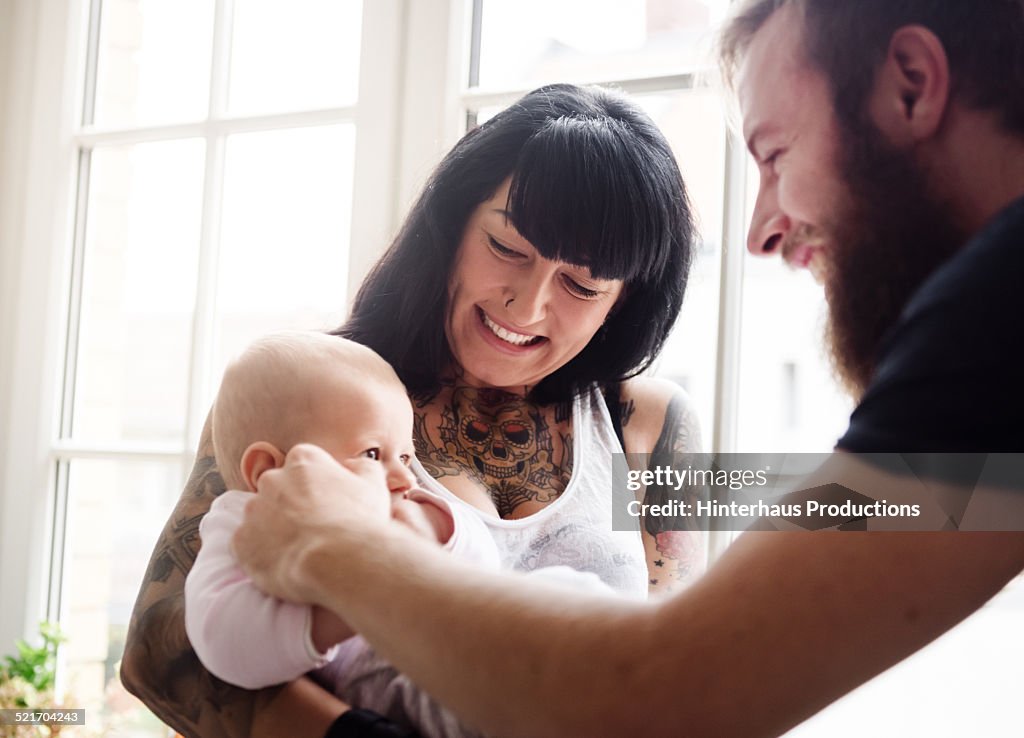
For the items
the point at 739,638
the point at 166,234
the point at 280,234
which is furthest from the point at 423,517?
the point at 166,234

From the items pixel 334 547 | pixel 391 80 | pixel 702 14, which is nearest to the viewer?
pixel 334 547

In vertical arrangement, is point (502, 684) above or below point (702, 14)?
below

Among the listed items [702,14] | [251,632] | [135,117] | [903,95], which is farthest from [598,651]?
[135,117]

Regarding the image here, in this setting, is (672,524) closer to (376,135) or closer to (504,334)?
(504,334)

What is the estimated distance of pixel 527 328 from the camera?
3.70 ft

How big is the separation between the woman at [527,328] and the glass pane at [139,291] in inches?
44.1

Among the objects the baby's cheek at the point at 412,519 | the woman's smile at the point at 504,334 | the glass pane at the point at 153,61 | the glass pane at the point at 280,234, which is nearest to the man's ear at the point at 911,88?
the woman's smile at the point at 504,334

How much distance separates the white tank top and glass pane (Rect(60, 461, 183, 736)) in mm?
1315

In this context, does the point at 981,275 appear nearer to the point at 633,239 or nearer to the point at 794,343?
the point at 633,239

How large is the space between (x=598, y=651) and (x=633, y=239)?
569 millimetres

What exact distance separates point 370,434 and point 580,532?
0.96 ft

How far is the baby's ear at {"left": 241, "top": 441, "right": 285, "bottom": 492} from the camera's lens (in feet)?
3.09

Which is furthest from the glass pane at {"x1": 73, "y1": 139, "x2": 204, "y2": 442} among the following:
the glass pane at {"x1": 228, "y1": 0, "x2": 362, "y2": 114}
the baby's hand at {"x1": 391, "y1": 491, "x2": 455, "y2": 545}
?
the baby's hand at {"x1": 391, "y1": 491, "x2": 455, "y2": 545}

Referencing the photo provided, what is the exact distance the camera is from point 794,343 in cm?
153
